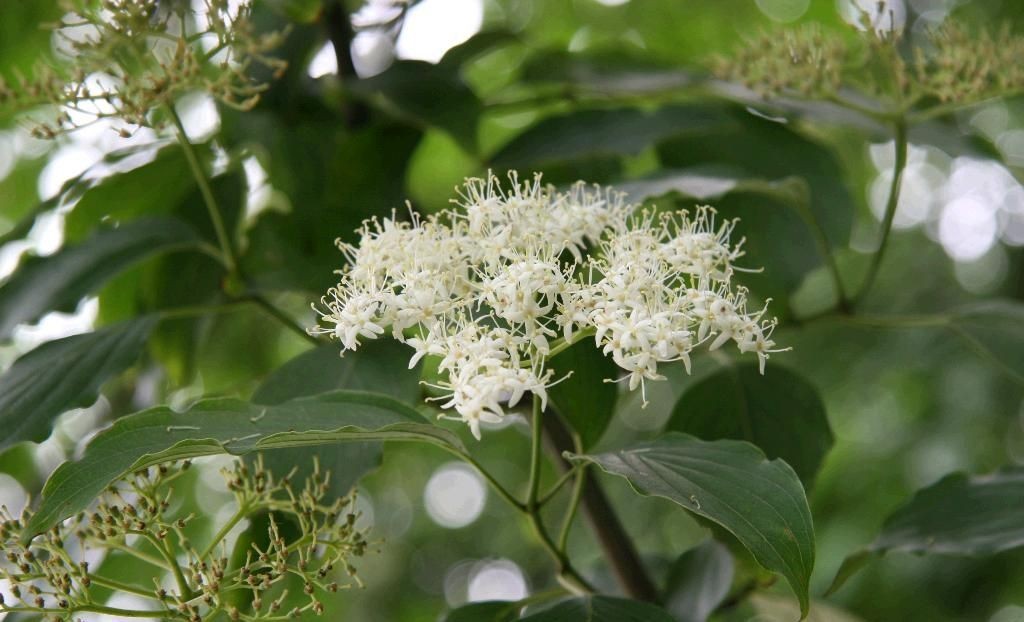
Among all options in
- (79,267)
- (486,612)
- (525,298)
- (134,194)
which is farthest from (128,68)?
(486,612)

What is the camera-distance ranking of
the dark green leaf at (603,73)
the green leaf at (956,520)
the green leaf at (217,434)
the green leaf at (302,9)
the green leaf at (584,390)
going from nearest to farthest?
the green leaf at (217,434) → the green leaf at (584,390) → the green leaf at (956,520) → the green leaf at (302,9) → the dark green leaf at (603,73)

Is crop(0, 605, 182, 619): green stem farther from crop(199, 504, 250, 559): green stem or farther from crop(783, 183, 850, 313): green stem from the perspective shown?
crop(783, 183, 850, 313): green stem

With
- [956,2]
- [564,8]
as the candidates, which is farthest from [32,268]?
[956,2]

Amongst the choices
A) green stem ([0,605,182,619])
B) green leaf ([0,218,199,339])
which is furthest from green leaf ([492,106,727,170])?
green stem ([0,605,182,619])

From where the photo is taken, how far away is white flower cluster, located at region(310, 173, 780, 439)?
0.72 meters

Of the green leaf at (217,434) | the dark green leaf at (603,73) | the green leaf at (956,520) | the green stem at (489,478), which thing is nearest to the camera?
the green leaf at (217,434)

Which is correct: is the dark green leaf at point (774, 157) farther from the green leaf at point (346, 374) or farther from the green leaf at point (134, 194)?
the green leaf at point (134, 194)

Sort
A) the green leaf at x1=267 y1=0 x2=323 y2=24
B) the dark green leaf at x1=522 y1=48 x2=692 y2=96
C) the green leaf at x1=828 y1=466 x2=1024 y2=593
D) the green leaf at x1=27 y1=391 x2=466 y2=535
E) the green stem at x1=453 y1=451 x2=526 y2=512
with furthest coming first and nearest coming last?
1. the dark green leaf at x1=522 y1=48 x2=692 y2=96
2. the green leaf at x1=267 y1=0 x2=323 y2=24
3. the green leaf at x1=828 y1=466 x2=1024 y2=593
4. the green stem at x1=453 y1=451 x2=526 y2=512
5. the green leaf at x1=27 y1=391 x2=466 y2=535

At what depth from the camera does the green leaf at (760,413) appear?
106 cm

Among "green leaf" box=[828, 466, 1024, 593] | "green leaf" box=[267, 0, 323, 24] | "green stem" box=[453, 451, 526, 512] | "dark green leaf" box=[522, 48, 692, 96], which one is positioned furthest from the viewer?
"dark green leaf" box=[522, 48, 692, 96]

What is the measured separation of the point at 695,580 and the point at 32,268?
0.87 m

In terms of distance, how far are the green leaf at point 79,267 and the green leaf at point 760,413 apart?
63cm

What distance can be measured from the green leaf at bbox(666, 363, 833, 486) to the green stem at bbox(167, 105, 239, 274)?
56 centimetres

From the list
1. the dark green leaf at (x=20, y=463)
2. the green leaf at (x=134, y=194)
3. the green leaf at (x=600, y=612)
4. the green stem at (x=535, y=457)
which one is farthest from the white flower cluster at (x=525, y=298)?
the dark green leaf at (x=20, y=463)
